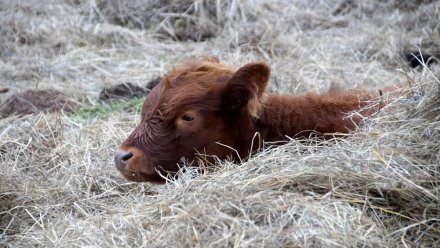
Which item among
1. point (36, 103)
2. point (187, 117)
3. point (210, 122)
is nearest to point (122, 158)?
point (187, 117)

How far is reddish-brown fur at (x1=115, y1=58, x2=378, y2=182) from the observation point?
5.33m

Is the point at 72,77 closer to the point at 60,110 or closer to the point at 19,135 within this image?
the point at 60,110

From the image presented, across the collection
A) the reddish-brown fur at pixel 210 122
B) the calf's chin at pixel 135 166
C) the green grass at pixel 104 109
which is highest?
the reddish-brown fur at pixel 210 122

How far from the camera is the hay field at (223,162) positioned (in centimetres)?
405

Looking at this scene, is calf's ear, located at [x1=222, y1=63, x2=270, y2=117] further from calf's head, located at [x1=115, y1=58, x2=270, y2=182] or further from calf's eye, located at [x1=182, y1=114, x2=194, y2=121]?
calf's eye, located at [x1=182, y1=114, x2=194, y2=121]

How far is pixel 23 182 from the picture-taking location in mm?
5992

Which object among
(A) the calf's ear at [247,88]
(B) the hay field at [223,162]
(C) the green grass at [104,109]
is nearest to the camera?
(B) the hay field at [223,162]

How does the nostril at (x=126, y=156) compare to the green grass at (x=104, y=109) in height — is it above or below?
above

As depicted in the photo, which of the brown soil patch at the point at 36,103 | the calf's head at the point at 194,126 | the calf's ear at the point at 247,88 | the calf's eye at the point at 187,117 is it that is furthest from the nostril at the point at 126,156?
→ the brown soil patch at the point at 36,103

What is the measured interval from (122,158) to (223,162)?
2.23 feet

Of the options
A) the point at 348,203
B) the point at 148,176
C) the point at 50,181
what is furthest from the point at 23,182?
the point at 348,203

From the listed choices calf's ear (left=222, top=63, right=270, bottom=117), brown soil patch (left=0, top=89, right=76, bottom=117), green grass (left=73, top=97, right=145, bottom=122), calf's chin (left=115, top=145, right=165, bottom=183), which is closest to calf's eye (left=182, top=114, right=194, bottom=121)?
calf's ear (left=222, top=63, right=270, bottom=117)

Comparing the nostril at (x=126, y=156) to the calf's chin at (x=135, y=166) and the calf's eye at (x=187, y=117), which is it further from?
the calf's eye at (x=187, y=117)

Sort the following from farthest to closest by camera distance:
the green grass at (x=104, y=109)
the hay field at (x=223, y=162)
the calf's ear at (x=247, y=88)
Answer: the green grass at (x=104, y=109)
the calf's ear at (x=247, y=88)
the hay field at (x=223, y=162)
